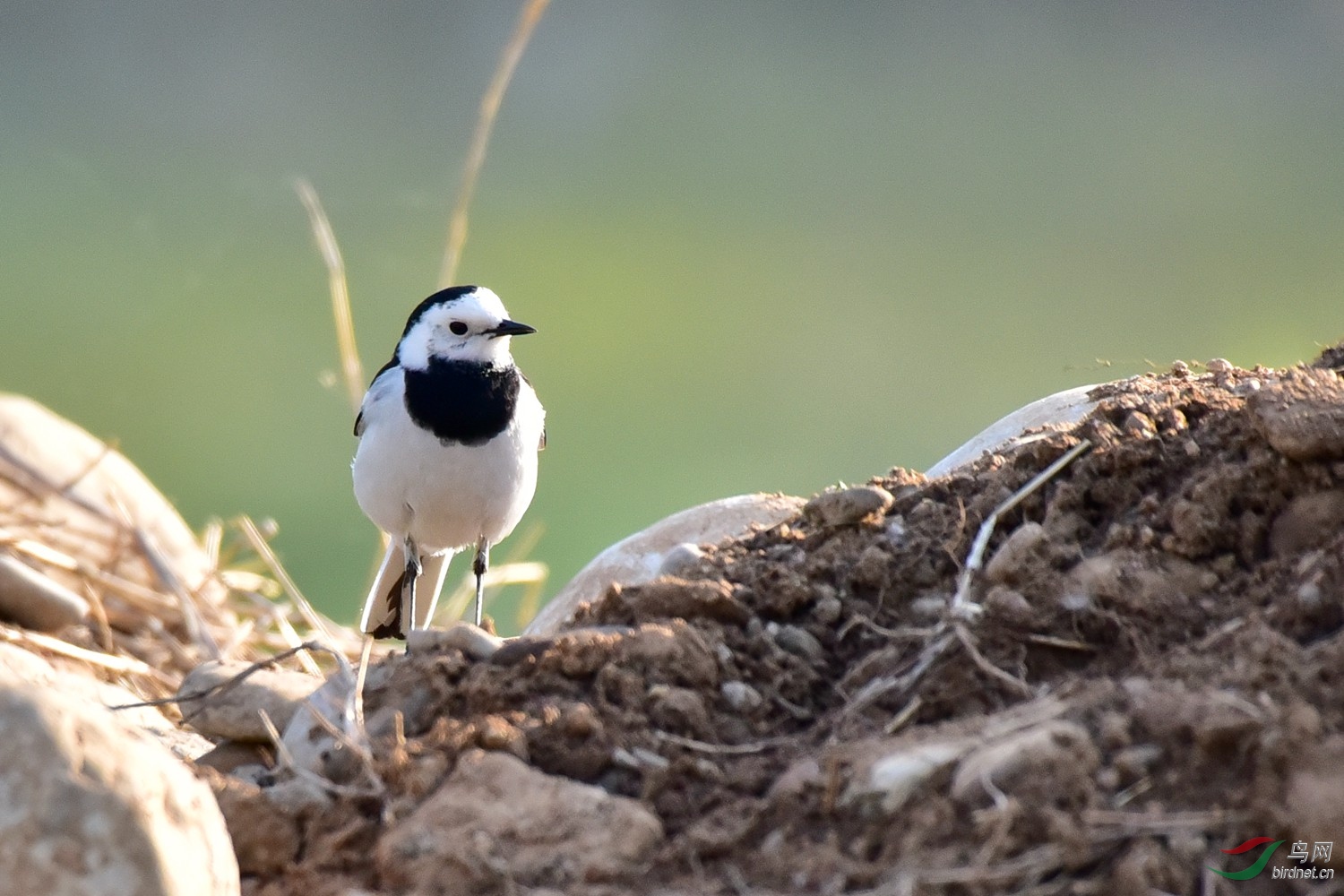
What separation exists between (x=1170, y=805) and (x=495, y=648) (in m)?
1.49

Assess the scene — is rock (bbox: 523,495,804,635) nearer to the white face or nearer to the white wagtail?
the white wagtail

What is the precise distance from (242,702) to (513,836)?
54.7 inches

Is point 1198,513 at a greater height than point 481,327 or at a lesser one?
lesser

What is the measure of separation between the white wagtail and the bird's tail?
396 mm

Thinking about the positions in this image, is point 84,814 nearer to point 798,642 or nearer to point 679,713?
point 679,713

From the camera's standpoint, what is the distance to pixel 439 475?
4973mm

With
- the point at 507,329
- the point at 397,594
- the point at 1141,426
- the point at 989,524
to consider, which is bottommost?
the point at 397,594

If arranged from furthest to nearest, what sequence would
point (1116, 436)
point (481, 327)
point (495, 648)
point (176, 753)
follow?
point (481, 327)
point (176, 753)
point (1116, 436)
point (495, 648)

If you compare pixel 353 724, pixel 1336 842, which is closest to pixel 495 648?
pixel 353 724

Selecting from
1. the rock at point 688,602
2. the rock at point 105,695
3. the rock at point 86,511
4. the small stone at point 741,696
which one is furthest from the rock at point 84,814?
the rock at point 86,511

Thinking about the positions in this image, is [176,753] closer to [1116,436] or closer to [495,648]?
[495,648]

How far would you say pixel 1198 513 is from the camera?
3188 mm

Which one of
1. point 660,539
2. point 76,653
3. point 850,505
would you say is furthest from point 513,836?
point 76,653

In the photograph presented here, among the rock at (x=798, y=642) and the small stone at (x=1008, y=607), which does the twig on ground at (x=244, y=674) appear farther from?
the small stone at (x=1008, y=607)
